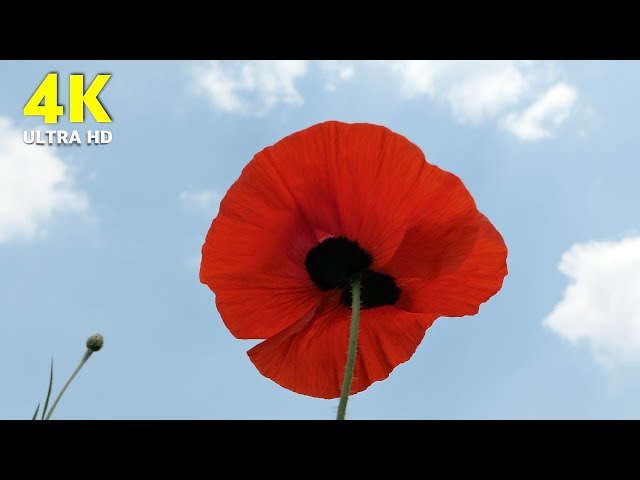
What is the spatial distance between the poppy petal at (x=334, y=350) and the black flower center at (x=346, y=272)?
4cm

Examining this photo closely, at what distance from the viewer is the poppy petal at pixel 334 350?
1388 mm

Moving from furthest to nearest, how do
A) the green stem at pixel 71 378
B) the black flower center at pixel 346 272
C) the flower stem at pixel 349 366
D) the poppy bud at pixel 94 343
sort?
the poppy bud at pixel 94 343, the green stem at pixel 71 378, the black flower center at pixel 346 272, the flower stem at pixel 349 366

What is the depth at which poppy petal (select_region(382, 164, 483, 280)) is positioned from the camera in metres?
1.17

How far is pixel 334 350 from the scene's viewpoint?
4.68ft

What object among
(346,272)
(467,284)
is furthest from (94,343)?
(467,284)

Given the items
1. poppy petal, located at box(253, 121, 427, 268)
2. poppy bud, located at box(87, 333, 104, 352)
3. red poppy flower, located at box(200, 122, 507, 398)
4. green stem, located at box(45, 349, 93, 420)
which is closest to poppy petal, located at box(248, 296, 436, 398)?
red poppy flower, located at box(200, 122, 507, 398)

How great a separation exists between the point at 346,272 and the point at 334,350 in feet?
0.63

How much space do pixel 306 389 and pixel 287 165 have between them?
0.50 m

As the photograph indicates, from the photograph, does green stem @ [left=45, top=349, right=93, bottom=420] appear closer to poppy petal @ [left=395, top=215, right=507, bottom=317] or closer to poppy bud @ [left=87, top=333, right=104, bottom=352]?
poppy bud @ [left=87, top=333, right=104, bottom=352]

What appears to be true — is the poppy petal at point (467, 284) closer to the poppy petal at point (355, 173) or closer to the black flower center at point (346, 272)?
the black flower center at point (346, 272)

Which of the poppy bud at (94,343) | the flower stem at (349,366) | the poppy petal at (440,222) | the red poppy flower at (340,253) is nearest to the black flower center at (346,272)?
the red poppy flower at (340,253)
